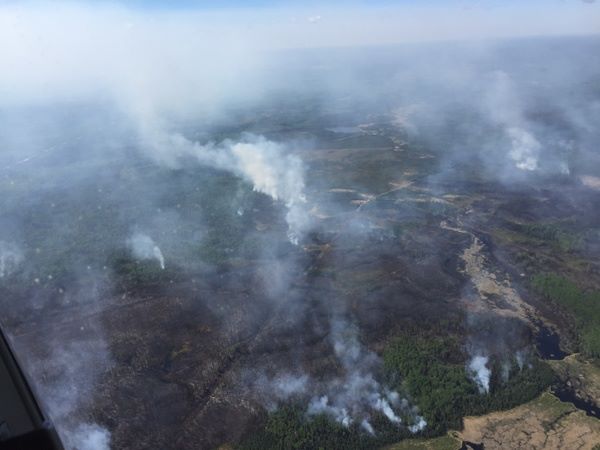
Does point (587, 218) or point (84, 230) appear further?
point (587, 218)

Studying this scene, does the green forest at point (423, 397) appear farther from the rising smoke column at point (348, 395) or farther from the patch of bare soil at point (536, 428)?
the patch of bare soil at point (536, 428)

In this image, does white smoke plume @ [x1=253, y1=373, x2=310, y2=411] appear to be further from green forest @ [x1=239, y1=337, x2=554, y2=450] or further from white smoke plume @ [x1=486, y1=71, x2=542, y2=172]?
white smoke plume @ [x1=486, y1=71, x2=542, y2=172]

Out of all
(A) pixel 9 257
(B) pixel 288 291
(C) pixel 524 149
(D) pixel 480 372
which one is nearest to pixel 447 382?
(D) pixel 480 372

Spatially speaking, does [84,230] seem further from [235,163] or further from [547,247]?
[547,247]

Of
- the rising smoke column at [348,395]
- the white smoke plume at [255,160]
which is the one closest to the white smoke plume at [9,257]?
the rising smoke column at [348,395]

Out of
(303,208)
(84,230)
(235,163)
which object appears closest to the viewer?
(84,230)

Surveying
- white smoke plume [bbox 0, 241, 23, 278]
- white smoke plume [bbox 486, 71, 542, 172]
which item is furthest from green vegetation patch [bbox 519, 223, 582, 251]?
white smoke plume [bbox 0, 241, 23, 278]

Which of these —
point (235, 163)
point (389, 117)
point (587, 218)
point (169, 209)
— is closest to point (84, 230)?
point (169, 209)
